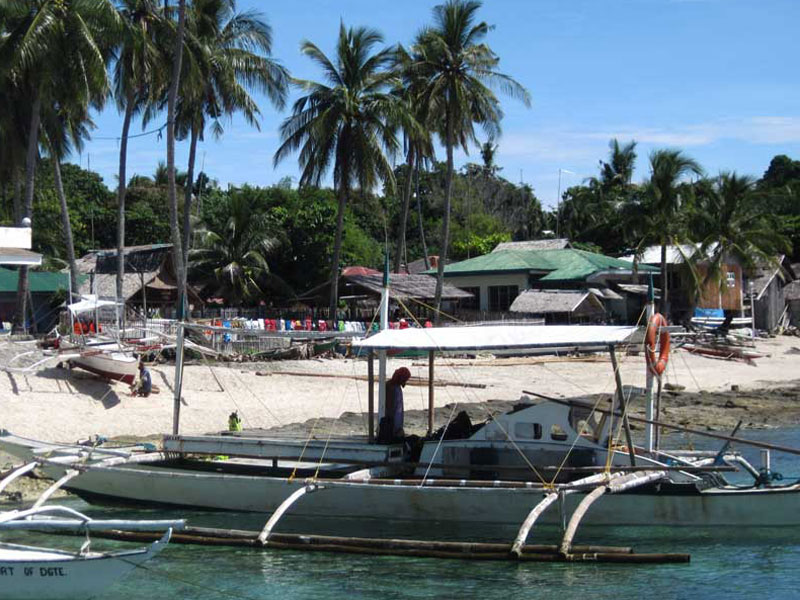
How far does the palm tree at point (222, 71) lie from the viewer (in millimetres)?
36875

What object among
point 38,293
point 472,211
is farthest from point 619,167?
point 38,293

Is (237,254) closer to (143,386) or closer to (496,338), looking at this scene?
(143,386)

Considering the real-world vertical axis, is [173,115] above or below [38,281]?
above

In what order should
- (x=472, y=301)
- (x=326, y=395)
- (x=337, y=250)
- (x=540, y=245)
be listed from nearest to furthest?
(x=326, y=395)
(x=337, y=250)
(x=472, y=301)
(x=540, y=245)

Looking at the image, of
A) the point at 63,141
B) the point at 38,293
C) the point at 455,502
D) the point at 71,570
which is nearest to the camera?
the point at 71,570

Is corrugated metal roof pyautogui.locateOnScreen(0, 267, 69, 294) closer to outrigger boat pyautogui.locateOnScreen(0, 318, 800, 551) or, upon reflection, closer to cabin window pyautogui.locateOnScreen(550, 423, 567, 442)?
outrigger boat pyautogui.locateOnScreen(0, 318, 800, 551)

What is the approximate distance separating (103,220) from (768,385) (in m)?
38.5

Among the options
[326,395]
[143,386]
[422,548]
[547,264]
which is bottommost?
[422,548]

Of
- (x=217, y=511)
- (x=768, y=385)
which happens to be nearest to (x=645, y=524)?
(x=217, y=511)

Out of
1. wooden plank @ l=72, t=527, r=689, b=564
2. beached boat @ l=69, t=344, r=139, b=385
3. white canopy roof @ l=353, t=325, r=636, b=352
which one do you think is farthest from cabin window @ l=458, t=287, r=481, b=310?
wooden plank @ l=72, t=527, r=689, b=564

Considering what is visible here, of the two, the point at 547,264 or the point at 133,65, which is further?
the point at 547,264

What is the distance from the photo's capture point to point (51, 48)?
30453 mm

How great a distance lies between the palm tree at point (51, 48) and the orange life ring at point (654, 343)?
874 inches

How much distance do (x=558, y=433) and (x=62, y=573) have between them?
24.3ft
